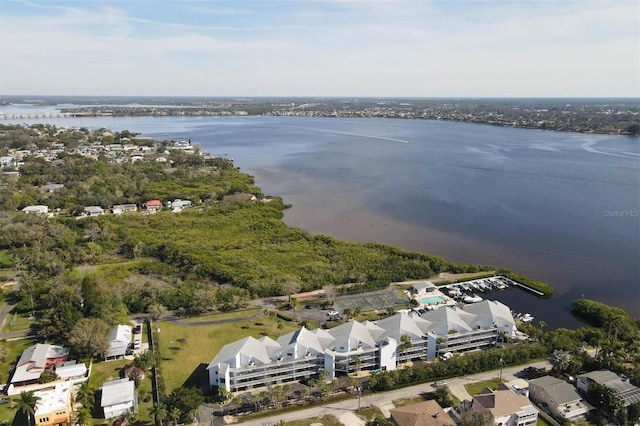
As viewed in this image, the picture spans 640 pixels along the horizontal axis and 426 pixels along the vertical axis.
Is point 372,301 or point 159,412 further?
point 372,301

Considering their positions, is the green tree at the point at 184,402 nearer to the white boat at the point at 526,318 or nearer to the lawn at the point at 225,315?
the lawn at the point at 225,315

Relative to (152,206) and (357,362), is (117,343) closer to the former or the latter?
(357,362)

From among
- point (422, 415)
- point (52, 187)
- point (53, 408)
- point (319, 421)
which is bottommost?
point (319, 421)

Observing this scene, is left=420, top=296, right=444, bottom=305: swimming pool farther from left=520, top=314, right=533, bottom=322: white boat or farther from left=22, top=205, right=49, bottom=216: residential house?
left=22, top=205, right=49, bottom=216: residential house

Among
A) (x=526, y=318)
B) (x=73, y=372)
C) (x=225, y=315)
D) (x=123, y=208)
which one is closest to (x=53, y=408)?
(x=73, y=372)

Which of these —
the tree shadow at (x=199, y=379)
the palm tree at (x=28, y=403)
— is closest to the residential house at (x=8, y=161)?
the palm tree at (x=28, y=403)

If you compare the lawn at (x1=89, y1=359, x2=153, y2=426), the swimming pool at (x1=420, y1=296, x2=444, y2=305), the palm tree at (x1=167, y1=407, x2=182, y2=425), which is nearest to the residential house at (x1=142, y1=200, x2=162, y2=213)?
the lawn at (x1=89, y1=359, x2=153, y2=426)
